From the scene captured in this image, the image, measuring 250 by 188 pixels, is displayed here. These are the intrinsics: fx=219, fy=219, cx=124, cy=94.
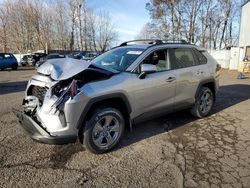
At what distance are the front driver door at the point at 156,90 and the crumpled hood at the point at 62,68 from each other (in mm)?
982

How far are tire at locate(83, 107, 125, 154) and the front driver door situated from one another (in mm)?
410

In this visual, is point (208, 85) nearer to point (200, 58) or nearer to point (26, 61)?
point (200, 58)

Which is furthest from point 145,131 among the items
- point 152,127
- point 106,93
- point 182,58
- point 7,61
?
point 7,61

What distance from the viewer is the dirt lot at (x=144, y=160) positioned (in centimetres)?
291

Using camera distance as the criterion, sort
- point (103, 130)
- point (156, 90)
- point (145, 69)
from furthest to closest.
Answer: point (156, 90) < point (145, 69) < point (103, 130)

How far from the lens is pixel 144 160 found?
3428mm

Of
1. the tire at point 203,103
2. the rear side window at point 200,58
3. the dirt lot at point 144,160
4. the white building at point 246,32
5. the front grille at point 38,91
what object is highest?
the white building at point 246,32

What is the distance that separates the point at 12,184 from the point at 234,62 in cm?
2147

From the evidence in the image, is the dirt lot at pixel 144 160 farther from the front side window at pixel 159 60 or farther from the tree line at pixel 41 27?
the tree line at pixel 41 27

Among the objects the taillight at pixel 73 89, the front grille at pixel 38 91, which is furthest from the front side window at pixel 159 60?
the front grille at pixel 38 91

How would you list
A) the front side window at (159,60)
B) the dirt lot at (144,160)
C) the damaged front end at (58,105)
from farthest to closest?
1. the front side window at (159,60)
2. the damaged front end at (58,105)
3. the dirt lot at (144,160)

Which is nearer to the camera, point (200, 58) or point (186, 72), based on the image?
point (186, 72)

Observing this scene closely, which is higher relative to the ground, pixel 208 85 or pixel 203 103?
pixel 208 85

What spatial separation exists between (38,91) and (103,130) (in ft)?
4.09
